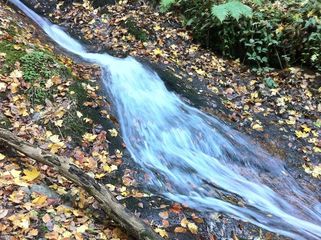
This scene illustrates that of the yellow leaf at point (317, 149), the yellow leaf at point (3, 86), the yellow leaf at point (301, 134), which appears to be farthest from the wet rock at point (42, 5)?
→ the yellow leaf at point (317, 149)

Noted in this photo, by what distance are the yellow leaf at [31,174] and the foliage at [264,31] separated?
17.0ft

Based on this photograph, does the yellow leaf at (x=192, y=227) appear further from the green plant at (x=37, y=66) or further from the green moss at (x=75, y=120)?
the green plant at (x=37, y=66)

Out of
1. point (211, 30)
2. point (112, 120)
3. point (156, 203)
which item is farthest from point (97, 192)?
point (211, 30)

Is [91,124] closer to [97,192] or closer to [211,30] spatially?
[97,192]

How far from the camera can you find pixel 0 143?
15.1 ft

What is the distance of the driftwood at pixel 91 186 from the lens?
388cm

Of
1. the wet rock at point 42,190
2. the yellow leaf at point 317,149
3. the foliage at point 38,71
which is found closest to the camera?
the wet rock at point 42,190

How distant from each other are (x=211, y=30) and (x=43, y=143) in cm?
529

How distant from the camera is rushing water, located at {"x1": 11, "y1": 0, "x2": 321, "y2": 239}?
5.09 metres

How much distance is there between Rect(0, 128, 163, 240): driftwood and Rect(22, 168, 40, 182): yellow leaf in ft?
0.57

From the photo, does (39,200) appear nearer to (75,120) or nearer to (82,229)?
(82,229)

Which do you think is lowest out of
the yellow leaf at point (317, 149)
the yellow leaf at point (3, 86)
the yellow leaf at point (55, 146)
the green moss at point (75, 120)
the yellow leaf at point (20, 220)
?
the yellow leaf at point (20, 220)

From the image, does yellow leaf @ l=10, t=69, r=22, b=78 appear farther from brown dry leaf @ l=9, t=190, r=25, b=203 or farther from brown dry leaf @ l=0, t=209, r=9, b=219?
brown dry leaf @ l=0, t=209, r=9, b=219

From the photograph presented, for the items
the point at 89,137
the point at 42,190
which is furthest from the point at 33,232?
the point at 89,137
